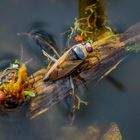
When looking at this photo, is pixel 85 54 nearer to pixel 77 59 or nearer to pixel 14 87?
pixel 77 59

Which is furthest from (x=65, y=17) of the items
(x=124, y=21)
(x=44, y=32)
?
(x=124, y=21)

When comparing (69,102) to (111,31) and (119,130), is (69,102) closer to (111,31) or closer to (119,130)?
(119,130)

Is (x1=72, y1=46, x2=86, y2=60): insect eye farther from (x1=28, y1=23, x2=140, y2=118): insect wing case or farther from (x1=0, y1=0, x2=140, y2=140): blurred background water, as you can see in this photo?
(x1=0, y1=0, x2=140, y2=140): blurred background water

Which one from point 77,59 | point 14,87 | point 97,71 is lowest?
point 97,71

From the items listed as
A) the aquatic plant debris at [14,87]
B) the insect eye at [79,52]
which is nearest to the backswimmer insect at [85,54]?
the insect eye at [79,52]

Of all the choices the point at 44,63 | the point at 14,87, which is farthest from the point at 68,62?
the point at 14,87

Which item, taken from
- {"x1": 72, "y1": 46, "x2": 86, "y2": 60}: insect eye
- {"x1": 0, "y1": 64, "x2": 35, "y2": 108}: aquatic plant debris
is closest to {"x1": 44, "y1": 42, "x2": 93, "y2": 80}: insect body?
{"x1": 72, "y1": 46, "x2": 86, "y2": 60}: insect eye
